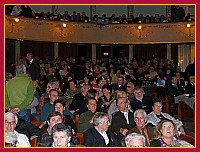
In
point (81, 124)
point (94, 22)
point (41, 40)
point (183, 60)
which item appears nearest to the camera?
point (81, 124)

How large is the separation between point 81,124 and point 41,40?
12.8m

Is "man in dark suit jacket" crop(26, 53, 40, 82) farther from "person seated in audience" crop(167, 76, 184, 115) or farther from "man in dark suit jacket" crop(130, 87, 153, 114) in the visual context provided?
"person seated in audience" crop(167, 76, 184, 115)

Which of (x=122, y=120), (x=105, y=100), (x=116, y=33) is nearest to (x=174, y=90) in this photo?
(x=105, y=100)

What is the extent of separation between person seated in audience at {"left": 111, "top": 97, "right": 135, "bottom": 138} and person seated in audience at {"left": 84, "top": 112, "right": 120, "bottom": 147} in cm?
68

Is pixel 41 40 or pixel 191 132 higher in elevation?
pixel 41 40

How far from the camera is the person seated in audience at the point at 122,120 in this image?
18.9 ft

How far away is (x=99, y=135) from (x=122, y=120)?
1.10m

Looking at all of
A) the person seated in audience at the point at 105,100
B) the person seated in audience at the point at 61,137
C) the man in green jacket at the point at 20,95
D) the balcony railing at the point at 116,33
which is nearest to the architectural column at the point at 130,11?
the balcony railing at the point at 116,33

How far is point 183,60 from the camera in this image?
21.2 m

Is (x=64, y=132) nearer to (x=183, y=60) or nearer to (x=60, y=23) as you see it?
(x=60, y=23)

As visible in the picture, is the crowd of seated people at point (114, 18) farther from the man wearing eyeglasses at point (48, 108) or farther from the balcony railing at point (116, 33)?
the man wearing eyeglasses at point (48, 108)

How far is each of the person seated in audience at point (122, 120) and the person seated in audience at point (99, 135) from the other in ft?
2.23

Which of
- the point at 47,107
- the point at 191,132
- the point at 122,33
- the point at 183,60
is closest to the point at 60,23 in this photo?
the point at 122,33

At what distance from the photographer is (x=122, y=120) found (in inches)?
231
